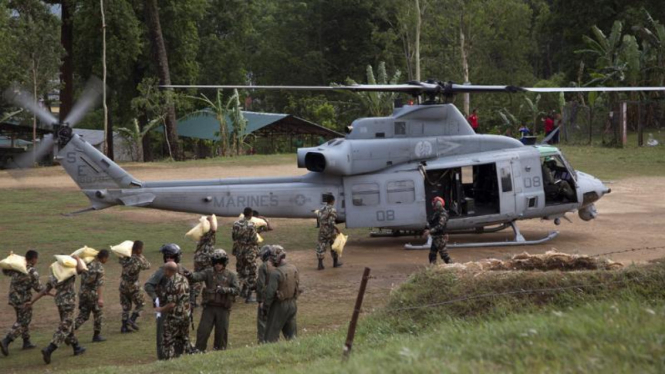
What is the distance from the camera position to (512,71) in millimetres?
61281

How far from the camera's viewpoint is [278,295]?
11.7m

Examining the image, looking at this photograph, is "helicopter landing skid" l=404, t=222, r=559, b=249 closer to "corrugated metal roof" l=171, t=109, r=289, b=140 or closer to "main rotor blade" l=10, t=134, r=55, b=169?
"main rotor blade" l=10, t=134, r=55, b=169

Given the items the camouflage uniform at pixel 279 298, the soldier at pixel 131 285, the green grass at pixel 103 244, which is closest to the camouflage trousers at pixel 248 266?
the green grass at pixel 103 244

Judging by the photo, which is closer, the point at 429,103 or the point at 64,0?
the point at 429,103

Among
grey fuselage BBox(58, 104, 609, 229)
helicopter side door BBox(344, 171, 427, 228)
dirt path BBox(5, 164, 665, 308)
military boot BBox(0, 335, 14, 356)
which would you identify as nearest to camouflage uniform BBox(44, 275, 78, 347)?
military boot BBox(0, 335, 14, 356)

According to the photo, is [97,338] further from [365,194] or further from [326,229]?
[365,194]

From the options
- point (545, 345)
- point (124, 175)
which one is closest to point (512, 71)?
point (124, 175)

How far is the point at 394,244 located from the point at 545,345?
12708mm

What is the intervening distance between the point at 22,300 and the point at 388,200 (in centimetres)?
807

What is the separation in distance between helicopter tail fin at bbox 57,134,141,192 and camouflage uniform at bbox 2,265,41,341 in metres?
5.70

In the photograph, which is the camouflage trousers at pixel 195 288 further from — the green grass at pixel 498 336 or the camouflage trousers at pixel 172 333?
the green grass at pixel 498 336

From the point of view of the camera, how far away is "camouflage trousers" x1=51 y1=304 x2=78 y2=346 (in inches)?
481

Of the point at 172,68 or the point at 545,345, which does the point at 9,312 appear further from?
the point at 172,68

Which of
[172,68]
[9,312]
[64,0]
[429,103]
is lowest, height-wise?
[9,312]
